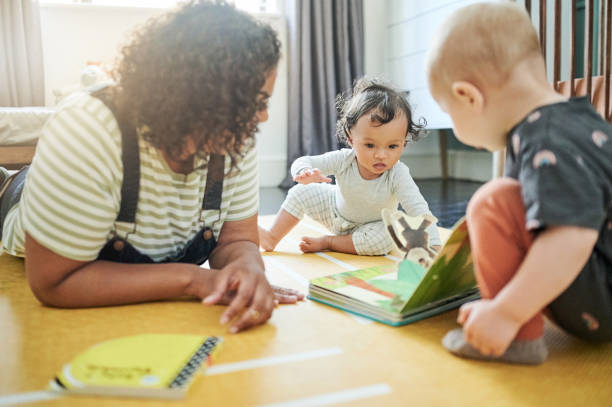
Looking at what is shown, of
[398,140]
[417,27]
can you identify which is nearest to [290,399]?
[398,140]

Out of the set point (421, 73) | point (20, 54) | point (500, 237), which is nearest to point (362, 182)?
point (500, 237)

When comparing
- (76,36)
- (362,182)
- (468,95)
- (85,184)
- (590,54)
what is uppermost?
(76,36)

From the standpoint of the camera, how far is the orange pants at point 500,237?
679 millimetres

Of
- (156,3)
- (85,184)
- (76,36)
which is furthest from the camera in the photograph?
(156,3)

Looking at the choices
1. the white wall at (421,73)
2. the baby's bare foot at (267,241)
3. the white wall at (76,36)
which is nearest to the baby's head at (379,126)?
the baby's bare foot at (267,241)

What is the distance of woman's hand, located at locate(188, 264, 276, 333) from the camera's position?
812 mm

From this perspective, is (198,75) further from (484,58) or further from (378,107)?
(378,107)

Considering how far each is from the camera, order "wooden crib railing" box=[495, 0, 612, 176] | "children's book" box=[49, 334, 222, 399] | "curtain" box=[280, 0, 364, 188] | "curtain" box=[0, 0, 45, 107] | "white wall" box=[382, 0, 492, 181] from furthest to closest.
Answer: "curtain" box=[280, 0, 364, 188] → "white wall" box=[382, 0, 492, 181] → "curtain" box=[0, 0, 45, 107] → "wooden crib railing" box=[495, 0, 612, 176] → "children's book" box=[49, 334, 222, 399]

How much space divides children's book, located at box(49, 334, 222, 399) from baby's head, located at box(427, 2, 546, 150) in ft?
1.51

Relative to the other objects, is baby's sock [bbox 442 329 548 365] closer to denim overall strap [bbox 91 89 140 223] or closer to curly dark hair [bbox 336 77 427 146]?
denim overall strap [bbox 91 89 140 223]

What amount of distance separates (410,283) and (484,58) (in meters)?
0.42

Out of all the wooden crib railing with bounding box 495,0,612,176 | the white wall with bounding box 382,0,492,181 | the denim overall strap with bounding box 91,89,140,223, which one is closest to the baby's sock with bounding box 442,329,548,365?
the denim overall strap with bounding box 91,89,140,223

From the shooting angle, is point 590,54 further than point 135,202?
Yes

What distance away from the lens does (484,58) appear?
69 centimetres
